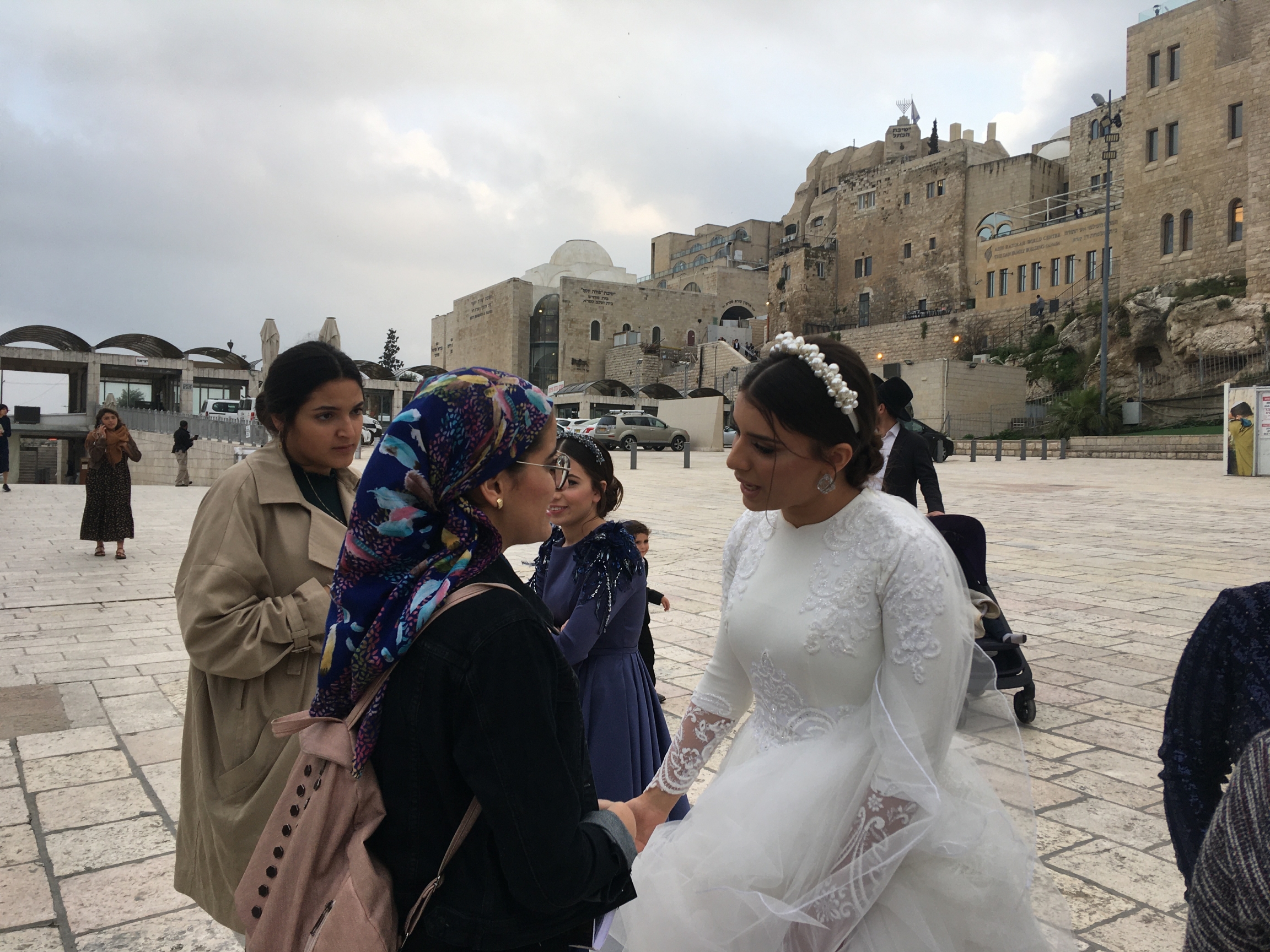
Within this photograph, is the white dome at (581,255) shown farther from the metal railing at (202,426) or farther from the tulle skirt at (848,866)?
the tulle skirt at (848,866)

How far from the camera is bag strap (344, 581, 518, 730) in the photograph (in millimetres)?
1152

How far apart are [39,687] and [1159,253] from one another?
1547 inches

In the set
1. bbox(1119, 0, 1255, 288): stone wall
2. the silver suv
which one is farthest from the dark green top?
bbox(1119, 0, 1255, 288): stone wall

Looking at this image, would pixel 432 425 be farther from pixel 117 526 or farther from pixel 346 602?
pixel 117 526

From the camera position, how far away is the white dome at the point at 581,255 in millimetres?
69000

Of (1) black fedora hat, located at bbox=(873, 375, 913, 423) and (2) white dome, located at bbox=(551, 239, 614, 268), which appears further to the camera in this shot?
(2) white dome, located at bbox=(551, 239, 614, 268)

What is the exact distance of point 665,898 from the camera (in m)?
1.56

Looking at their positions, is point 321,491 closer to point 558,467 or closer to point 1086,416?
point 558,467

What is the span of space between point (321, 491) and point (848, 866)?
1.51 meters

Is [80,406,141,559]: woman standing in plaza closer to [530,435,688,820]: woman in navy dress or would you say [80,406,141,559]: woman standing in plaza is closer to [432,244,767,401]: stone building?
[530,435,688,820]: woman in navy dress

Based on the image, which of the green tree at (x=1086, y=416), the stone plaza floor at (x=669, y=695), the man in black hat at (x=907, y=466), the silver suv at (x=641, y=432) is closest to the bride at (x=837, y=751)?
the stone plaza floor at (x=669, y=695)

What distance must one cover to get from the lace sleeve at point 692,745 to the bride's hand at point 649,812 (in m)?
0.02

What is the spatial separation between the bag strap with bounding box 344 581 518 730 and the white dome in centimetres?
6911

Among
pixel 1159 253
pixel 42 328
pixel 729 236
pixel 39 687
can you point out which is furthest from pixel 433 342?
pixel 39 687
